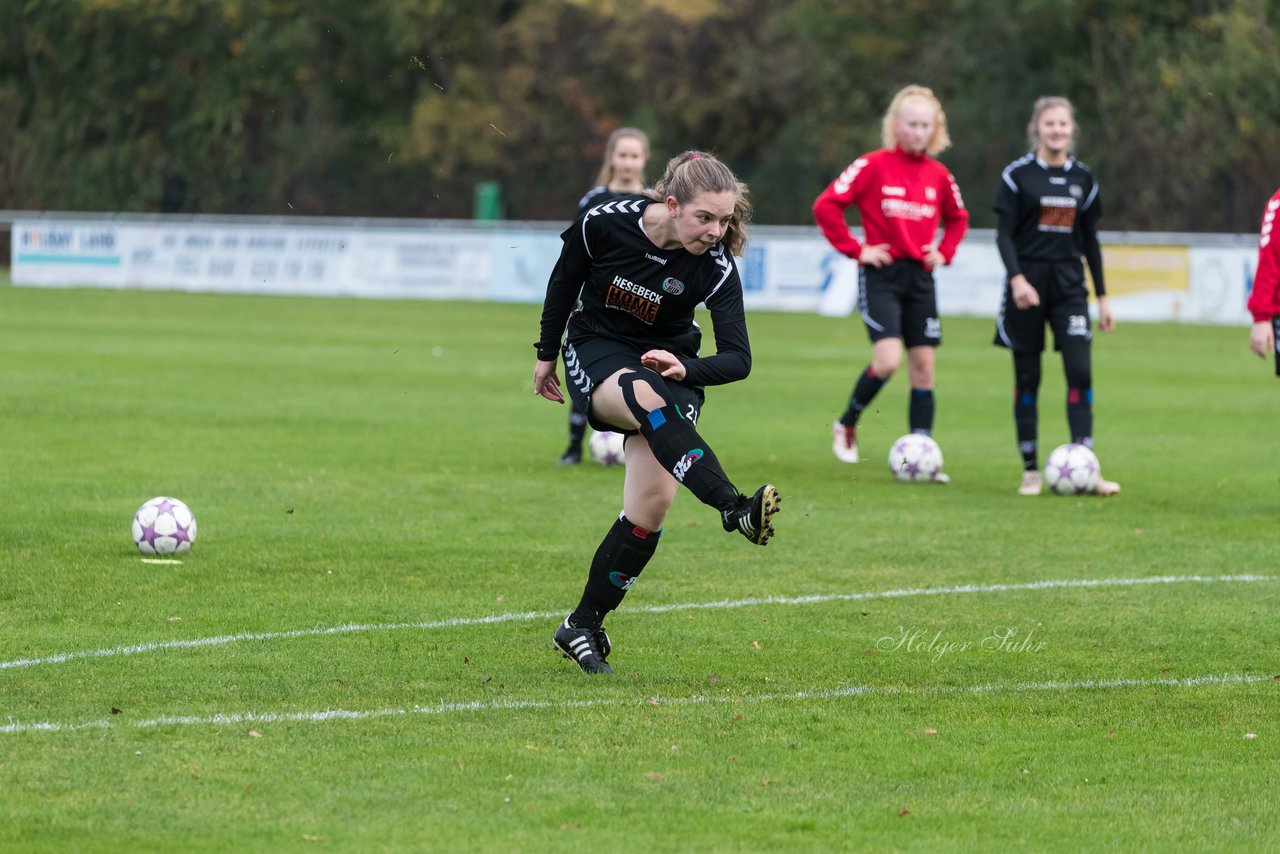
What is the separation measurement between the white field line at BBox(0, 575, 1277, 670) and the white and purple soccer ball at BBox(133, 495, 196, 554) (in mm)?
1782

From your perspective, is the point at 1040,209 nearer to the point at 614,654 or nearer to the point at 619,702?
the point at 614,654

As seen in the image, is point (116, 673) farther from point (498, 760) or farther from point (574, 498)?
point (574, 498)

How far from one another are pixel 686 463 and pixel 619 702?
2.50 feet

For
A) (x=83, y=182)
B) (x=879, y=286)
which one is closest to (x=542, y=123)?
(x=83, y=182)

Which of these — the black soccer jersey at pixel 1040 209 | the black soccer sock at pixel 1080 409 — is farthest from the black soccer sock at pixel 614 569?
the black soccer sock at pixel 1080 409

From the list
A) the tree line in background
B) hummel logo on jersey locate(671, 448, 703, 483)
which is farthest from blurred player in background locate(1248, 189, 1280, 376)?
the tree line in background

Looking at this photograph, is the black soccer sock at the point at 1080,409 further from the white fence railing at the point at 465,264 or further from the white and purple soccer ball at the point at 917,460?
the white fence railing at the point at 465,264

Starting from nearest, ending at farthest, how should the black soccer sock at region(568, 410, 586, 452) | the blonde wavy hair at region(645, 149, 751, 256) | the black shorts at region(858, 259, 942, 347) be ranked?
the blonde wavy hair at region(645, 149, 751, 256)
the black shorts at region(858, 259, 942, 347)
the black soccer sock at region(568, 410, 586, 452)

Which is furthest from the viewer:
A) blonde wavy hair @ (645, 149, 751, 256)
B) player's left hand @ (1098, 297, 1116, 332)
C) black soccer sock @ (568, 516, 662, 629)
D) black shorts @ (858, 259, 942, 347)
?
black shorts @ (858, 259, 942, 347)

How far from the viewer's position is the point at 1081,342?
11477 millimetres

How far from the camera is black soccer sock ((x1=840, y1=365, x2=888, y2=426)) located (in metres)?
12.5

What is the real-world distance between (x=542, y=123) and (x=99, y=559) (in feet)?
149

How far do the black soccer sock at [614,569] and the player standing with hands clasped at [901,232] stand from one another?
5765 mm

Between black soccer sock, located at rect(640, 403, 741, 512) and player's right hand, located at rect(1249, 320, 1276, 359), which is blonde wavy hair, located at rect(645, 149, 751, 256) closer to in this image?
black soccer sock, located at rect(640, 403, 741, 512)
